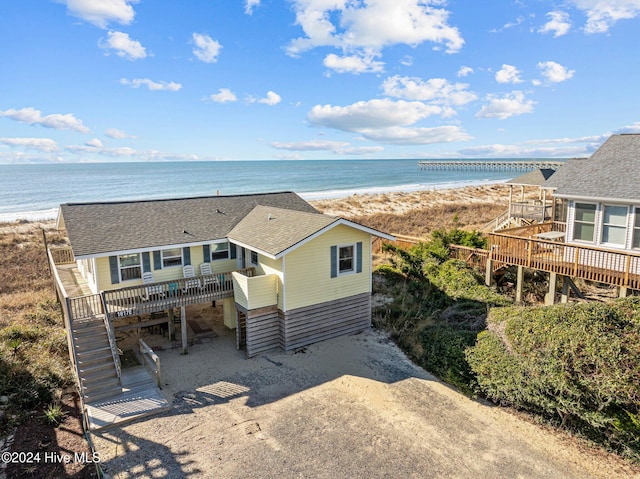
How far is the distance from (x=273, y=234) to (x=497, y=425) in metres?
9.21

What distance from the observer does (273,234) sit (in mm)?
15586

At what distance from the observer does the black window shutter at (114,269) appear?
14.8 meters

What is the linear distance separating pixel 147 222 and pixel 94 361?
5.76 meters

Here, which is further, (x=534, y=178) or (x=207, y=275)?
(x=534, y=178)

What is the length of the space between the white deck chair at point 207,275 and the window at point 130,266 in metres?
2.26

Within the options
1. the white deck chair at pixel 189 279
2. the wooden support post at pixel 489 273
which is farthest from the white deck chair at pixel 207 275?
the wooden support post at pixel 489 273

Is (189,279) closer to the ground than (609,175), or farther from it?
closer to the ground

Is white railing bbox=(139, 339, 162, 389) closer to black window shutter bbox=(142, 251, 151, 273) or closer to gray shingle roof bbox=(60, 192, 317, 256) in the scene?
black window shutter bbox=(142, 251, 151, 273)

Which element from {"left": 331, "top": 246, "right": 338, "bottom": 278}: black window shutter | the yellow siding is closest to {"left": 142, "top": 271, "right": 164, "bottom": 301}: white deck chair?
the yellow siding

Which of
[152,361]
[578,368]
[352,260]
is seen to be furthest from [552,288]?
[152,361]

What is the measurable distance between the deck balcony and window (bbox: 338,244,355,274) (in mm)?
6421

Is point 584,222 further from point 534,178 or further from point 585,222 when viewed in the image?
point 534,178

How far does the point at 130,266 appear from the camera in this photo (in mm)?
15219

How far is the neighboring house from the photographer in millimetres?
14680
